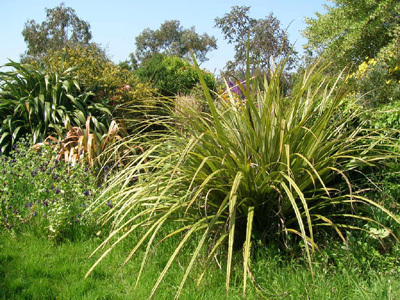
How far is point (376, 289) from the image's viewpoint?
221 centimetres

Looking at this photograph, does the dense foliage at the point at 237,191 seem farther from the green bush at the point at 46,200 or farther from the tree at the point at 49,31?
the tree at the point at 49,31

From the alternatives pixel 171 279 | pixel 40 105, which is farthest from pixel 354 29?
pixel 171 279

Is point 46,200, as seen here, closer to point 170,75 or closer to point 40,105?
point 40,105

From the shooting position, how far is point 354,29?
39.4 ft

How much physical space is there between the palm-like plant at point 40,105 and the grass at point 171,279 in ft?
10.4

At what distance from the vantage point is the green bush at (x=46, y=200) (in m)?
3.57

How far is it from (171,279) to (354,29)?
11514 millimetres

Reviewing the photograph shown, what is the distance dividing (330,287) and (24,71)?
6.23 metres

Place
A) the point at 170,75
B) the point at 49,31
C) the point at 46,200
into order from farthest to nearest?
1. the point at 49,31
2. the point at 170,75
3. the point at 46,200

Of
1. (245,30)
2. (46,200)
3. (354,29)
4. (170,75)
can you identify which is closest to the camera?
(46,200)

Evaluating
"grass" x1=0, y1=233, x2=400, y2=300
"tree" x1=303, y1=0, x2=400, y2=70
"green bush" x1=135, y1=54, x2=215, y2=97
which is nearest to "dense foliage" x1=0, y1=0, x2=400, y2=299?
"grass" x1=0, y1=233, x2=400, y2=300

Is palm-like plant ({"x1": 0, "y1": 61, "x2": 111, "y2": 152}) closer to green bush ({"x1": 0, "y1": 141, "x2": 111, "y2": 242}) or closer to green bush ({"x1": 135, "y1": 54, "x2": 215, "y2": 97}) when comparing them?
green bush ({"x1": 0, "y1": 141, "x2": 111, "y2": 242})

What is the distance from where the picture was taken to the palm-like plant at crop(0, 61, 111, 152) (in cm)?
612

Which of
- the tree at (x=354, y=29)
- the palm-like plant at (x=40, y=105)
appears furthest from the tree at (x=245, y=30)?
the palm-like plant at (x=40, y=105)
